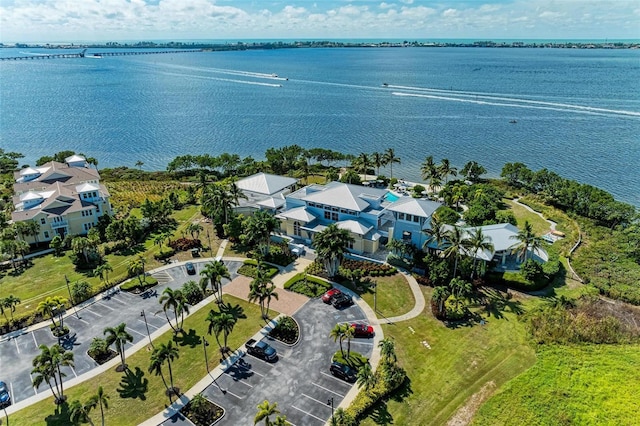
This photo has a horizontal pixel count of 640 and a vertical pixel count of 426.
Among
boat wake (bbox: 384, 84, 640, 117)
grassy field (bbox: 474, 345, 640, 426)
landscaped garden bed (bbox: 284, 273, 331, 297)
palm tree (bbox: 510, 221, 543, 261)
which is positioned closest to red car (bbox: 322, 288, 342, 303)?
landscaped garden bed (bbox: 284, 273, 331, 297)

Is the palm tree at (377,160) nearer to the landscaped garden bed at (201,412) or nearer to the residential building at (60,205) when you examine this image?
the residential building at (60,205)

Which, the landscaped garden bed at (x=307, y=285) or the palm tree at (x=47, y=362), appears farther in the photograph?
the landscaped garden bed at (x=307, y=285)

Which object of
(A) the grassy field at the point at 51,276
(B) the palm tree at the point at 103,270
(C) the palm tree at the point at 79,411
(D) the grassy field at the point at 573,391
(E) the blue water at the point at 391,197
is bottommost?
(D) the grassy field at the point at 573,391

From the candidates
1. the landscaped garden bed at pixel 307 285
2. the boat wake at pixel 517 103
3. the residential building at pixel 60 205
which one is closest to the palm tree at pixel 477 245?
the landscaped garden bed at pixel 307 285

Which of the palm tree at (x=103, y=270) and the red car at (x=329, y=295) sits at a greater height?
the palm tree at (x=103, y=270)

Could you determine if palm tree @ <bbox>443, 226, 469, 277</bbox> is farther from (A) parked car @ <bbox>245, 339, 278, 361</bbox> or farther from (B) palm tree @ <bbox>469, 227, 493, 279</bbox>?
(A) parked car @ <bbox>245, 339, 278, 361</bbox>

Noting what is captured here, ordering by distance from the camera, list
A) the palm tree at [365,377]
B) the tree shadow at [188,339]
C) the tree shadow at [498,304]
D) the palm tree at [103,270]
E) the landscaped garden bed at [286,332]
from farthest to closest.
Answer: the palm tree at [103,270] < the tree shadow at [498,304] < the landscaped garden bed at [286,332] < the tree shadow at [188,339] < the palm tree at [365,377]
